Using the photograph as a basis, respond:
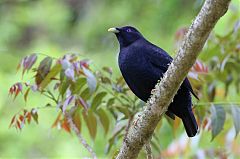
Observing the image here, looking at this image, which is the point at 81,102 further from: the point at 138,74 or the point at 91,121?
the point at 138,74

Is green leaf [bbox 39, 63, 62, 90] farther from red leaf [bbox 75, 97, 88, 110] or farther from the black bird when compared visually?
the black bird

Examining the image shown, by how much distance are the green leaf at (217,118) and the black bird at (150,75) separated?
13 centimetres

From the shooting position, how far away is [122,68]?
4422 millimetres

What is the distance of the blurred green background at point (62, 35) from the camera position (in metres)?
7.89

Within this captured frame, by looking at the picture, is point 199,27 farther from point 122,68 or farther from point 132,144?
point 122,68

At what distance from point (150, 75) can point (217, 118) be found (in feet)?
1.84

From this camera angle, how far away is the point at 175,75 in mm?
3238

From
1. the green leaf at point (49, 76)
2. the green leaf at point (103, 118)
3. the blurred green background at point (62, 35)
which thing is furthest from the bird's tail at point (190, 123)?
the blurred green background at point (62, 35)

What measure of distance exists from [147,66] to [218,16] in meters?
1.40

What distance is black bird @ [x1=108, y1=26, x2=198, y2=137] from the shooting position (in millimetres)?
4211

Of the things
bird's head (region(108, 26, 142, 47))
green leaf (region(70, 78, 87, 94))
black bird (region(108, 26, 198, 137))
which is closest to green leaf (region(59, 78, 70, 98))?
green leaf (region(70, 78, 87, 94))

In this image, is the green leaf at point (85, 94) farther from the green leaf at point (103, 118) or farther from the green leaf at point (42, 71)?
the green leaf at point (42, 71)

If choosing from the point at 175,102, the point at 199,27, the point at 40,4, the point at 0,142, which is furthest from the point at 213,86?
the point at 40,4

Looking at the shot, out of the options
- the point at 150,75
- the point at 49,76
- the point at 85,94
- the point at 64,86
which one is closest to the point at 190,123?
the point at 150,75
